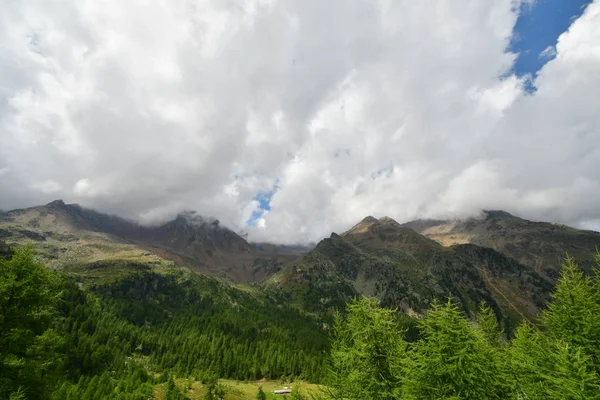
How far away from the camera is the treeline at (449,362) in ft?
46.2

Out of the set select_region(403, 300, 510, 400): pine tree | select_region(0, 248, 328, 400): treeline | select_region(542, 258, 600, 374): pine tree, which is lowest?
select_region(0, 248, 328, 400): treeline

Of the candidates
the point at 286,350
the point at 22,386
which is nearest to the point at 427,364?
the point at 22,386

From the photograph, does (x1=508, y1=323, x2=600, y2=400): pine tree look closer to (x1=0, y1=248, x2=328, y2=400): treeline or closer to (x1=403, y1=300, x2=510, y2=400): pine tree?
(x1=403, y1=300, x2=510, y2=400): pine tree

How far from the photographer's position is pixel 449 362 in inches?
575

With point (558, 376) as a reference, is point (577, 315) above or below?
above

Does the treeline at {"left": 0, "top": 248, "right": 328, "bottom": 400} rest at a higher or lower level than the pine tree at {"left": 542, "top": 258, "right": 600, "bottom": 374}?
lower

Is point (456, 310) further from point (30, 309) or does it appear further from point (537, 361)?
point (30, 309)

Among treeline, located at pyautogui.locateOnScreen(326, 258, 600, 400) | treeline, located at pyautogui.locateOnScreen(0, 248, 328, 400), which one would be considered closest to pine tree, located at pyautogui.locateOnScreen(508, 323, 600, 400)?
treeline, located at pyautogui.locateOnScreen(326, 258, 600, 400)

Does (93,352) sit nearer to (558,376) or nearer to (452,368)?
(452,368)

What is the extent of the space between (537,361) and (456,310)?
16.0 metres

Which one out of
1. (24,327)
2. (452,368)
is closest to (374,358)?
(452,368)

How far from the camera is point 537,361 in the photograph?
Result: 2452 centimetres

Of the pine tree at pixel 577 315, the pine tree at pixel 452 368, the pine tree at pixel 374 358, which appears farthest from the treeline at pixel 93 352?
the pine tree at pixel 577 315

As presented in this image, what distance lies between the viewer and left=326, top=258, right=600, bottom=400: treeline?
14.1 metres
